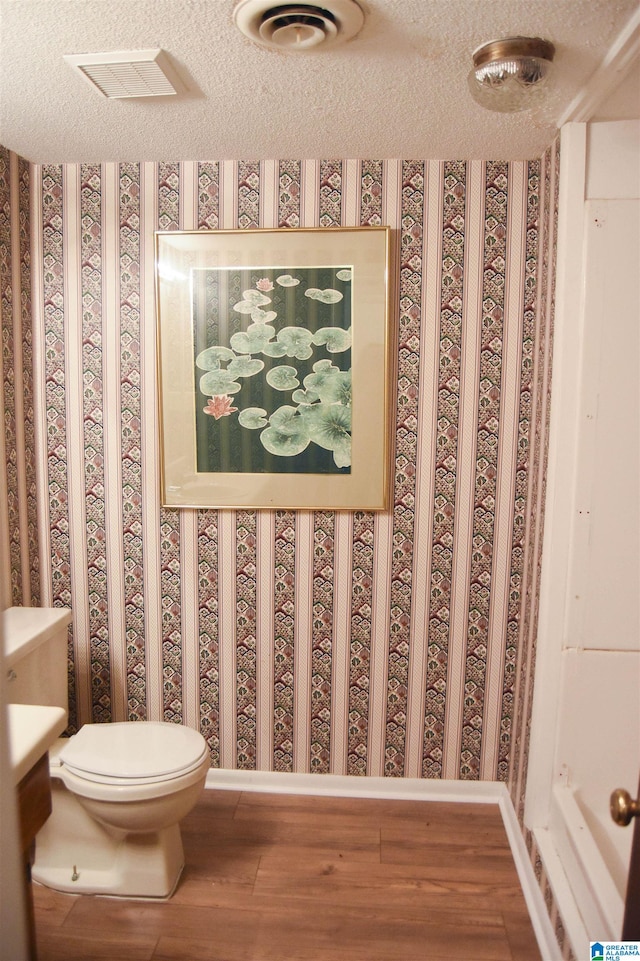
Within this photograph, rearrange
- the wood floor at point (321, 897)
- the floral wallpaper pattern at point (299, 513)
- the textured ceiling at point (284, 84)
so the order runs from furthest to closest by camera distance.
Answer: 1. the floral wallpaper pattern at point (299, 513)
2. the wood floor at point (321, 897)
3. the textured ceiling at point (284, 84)

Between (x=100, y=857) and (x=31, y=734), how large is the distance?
0.93 m

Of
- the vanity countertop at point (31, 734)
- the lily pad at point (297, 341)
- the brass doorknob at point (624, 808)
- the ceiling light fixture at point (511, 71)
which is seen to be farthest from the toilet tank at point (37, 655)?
the ceiling light fixture at point (511, 71)

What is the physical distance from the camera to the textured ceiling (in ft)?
4.26

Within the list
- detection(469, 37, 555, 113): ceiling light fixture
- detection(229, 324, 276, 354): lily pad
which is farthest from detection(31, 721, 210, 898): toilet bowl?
detection(469, 37, 555, 113): ceiling light fixture

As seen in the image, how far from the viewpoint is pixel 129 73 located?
1.53 m

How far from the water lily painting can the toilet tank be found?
0.80m

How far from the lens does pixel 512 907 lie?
5.90 ft

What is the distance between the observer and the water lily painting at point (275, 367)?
2119 millimetres

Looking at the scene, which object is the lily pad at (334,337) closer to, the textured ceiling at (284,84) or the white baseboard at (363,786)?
the textured ceiling at (284,84)

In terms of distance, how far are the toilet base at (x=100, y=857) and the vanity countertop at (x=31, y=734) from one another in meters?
0.72

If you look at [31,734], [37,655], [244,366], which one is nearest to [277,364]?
[244,366]

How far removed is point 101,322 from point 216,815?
1.82 meters

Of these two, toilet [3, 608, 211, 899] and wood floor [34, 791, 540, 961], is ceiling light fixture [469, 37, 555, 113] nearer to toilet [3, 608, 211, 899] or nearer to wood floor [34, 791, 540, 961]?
toilet [3, 608, 211, 899]

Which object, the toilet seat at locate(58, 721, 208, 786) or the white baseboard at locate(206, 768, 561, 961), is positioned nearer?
the toilet seat at locate(58, 721, 208, 786)
